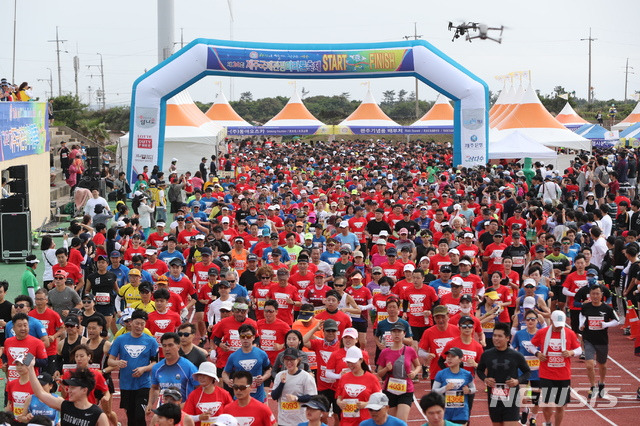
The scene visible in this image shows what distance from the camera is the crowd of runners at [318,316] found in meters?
8.11

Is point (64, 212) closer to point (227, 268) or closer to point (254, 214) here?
point (254, 214)

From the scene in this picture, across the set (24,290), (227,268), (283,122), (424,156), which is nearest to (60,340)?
(24,290)

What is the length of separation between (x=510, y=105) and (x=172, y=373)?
103 ft

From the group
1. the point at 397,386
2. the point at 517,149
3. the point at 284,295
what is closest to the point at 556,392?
the point at 397,386

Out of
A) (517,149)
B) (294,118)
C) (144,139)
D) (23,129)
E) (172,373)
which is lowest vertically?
(172,373)

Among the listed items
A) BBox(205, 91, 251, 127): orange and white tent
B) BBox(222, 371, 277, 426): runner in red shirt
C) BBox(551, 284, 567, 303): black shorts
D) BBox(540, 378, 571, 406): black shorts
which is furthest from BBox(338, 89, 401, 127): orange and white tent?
BBox(222, 371, 277, 426): runner in red shirt

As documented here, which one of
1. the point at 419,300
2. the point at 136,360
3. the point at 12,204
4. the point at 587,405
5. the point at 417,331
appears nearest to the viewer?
the point at 136,360

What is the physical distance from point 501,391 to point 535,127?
89.7 ft

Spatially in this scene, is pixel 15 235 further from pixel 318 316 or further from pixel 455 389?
pixel 455 389

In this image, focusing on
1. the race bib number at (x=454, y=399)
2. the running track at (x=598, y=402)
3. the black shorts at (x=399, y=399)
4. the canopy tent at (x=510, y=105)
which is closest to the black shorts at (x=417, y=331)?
the running track at (x=598, y=402)

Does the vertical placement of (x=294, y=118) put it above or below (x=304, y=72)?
below

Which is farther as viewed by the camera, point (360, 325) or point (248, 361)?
point (360, 325)

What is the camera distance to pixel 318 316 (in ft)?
33.5

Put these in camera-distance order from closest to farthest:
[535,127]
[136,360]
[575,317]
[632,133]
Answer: [136,360] → [575,317] → [535,127] → [632,133]
